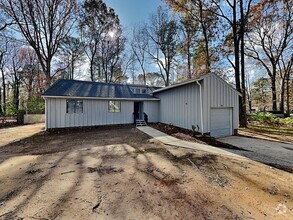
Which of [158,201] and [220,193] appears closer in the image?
[158,201]

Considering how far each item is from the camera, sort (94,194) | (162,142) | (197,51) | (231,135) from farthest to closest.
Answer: (197,51), (231,135), (162,142), (94,194)

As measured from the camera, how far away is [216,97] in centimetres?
920

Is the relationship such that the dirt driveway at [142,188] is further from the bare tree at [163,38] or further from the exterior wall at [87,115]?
the bare tree at [163,38]

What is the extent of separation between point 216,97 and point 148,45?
17623 millimetres

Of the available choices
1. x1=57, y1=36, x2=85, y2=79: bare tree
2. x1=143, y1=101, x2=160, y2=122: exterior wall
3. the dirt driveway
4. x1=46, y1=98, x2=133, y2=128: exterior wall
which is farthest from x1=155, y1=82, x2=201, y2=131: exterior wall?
x1=57, y1=36, x2=85, y2=79: bare tree

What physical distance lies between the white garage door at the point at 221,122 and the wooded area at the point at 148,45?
161 inches

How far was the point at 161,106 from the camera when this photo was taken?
14203 mm

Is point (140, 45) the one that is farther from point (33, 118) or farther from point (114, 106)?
point (33, 118)

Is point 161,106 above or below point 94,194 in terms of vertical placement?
above

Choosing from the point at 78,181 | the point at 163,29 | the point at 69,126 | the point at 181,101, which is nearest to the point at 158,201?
the point at 78,181

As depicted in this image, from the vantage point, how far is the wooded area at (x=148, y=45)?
45.7 ft

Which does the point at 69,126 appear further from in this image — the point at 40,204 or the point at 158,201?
the point at 158,201

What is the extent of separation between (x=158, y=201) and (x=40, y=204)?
2219mm

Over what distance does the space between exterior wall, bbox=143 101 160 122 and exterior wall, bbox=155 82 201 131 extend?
106cm
